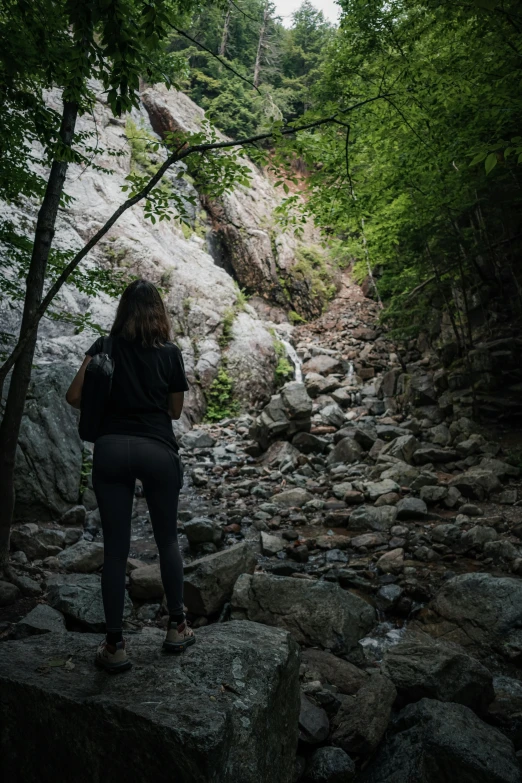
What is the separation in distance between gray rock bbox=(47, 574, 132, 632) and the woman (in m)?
1.75

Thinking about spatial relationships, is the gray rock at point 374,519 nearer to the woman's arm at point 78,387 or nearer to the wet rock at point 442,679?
the wet rock at point 442,679

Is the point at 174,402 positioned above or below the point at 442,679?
above

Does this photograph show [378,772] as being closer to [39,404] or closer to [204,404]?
[39,404]

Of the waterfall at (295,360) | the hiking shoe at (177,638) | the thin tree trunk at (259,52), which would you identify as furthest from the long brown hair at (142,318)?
the thin tree trunk at (259,52)

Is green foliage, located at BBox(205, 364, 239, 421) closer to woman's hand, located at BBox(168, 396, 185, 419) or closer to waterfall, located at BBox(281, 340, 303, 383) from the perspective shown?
waterfall, located at BBox(281, 340, 303, 383)

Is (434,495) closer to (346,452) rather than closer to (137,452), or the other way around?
(346,452)

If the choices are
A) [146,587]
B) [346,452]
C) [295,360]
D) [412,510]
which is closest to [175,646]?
[146,587]

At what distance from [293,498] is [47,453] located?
4.51 meters

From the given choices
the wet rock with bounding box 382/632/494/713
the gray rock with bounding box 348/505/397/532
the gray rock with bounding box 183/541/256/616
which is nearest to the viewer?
the wet rock with bounding box 382/632/494/713

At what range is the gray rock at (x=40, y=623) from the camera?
346 centimetres

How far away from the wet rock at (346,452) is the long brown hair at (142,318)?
826 cm

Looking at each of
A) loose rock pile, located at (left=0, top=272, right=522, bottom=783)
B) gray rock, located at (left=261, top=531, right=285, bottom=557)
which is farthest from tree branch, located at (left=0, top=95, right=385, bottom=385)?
gray rock, located at (left=261, top=531, right=285, bottom=557)

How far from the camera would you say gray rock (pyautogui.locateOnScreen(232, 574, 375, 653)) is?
3.97m

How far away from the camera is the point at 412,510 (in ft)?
22.7
